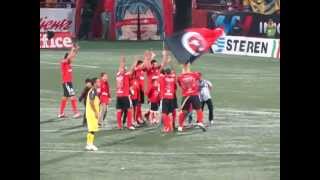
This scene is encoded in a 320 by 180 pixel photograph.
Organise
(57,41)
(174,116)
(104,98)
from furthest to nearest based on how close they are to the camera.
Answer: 1. (57,41)
2. (174,116)
3. (104,98)

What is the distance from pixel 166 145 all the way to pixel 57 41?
5.18 metres

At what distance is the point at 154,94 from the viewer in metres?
11.7

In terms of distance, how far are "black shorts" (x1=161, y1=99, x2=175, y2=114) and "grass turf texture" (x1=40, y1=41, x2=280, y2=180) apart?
15.2 inches

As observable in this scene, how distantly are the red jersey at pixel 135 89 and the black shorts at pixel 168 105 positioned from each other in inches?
20.8

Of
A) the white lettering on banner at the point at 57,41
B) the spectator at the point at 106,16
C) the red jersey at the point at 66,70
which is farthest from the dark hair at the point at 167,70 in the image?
the spectator at the point at 106,16

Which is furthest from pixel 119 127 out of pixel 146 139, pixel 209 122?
pixel 209 122

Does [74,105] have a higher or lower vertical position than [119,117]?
higher

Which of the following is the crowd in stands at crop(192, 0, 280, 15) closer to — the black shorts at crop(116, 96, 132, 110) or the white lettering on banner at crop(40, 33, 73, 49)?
the white lettering on banner at crop(40, 33, 73, 49)

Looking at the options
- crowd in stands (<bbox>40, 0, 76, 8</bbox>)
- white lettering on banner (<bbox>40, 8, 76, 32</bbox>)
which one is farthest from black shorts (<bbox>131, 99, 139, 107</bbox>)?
crowd in stands (<bbox>40, 0, 76, 8</bbox>)

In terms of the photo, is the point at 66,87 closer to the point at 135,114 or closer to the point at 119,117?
the point at 119,117

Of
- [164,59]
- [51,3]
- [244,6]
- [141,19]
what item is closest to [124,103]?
[164,59]

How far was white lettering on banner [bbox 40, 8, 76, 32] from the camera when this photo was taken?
664 inches
